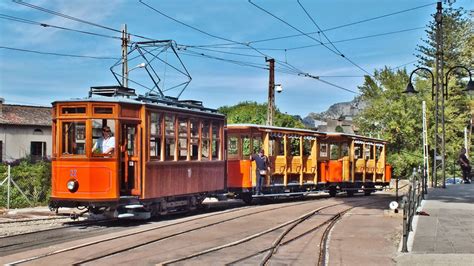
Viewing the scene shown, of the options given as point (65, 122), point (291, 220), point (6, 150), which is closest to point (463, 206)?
point (291, 220)

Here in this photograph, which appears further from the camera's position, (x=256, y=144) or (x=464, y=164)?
(x=464, y=164)

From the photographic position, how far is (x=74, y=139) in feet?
44.9

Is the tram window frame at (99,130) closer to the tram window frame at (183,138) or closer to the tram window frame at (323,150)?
the tram window frame at (183,138)

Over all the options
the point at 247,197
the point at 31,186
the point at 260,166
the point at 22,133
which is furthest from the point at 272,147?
the point at 22,133

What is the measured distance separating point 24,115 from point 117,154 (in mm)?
33371

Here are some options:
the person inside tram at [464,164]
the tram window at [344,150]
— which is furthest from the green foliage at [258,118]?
the person inside tram at [464,164]

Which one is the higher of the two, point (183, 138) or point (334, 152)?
point (183, 138)

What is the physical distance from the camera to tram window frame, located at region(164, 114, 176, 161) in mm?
14717

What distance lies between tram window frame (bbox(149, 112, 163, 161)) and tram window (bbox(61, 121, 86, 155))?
155 cm

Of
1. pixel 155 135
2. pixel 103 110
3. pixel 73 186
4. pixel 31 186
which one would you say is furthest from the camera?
pixel 31 186

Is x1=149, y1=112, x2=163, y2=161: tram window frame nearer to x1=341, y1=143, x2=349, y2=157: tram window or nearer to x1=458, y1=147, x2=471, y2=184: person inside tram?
x1=341, y1=143, x2=349, y2=157: tram window

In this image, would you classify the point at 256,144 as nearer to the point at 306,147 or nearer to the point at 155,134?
the point at 306,147

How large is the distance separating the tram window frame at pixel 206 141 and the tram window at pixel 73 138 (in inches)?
151

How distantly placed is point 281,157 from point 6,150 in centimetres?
2636
